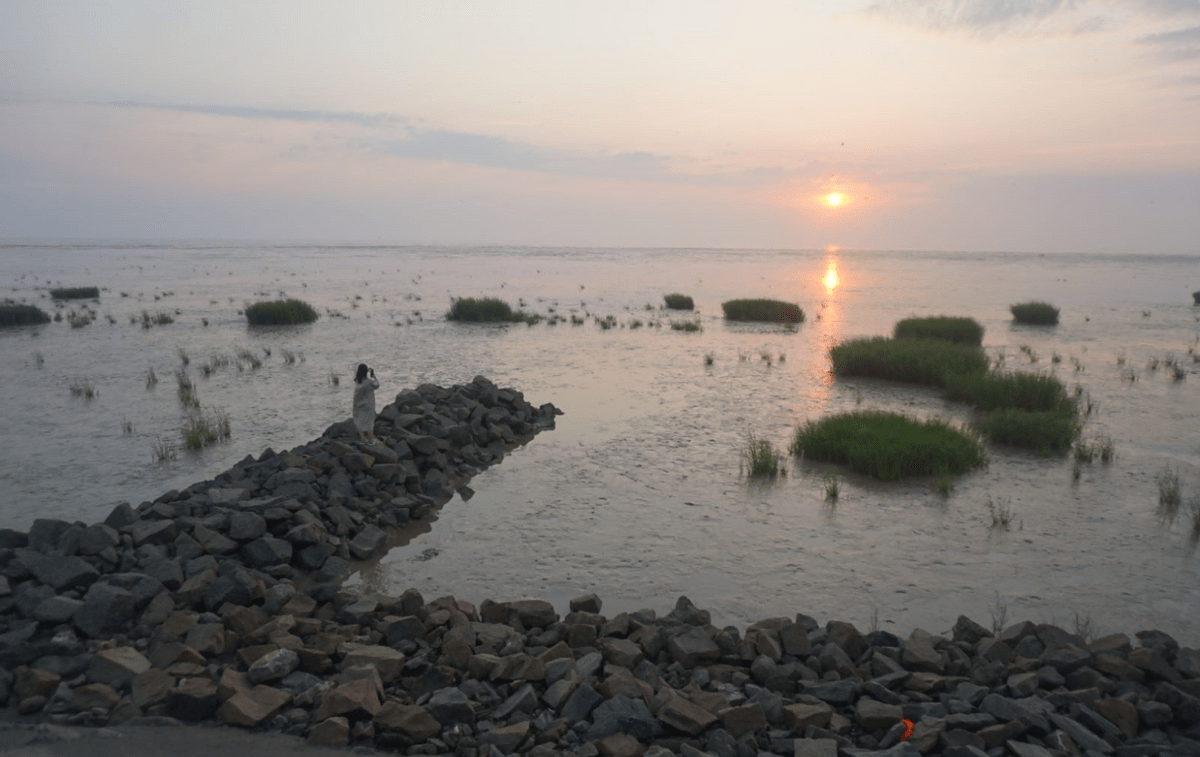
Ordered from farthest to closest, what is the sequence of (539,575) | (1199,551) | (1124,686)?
(1199,551) < (539,575) < (1124,686)

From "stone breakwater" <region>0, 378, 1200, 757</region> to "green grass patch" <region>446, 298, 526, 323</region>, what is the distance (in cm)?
2445

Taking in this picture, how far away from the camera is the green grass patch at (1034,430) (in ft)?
42.4

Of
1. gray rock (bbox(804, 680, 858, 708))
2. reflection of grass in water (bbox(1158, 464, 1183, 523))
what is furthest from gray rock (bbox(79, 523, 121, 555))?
reflection of grass in water (bbox(1158, 464, 1183, 523))

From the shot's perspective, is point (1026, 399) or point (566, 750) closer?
point (566, 750)

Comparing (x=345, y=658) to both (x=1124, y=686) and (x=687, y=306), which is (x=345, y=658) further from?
(x=687, y=306)

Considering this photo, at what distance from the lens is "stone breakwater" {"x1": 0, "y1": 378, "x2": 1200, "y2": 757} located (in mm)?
4809

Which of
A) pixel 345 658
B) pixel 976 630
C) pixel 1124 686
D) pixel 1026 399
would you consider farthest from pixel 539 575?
pixel 1026 399

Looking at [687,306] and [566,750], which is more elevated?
[687,306]

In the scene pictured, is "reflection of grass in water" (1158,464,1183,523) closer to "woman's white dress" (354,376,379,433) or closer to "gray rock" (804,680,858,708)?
"gray rock" (804,680,858,708)

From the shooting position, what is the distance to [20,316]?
95.0ft

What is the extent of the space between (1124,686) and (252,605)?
6804 mm

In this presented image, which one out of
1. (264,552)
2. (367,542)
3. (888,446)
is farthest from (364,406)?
(888,446)

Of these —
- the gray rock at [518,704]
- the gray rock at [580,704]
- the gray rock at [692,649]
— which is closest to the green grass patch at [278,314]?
the gray rock at [692,649]

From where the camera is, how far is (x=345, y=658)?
5605 mm
